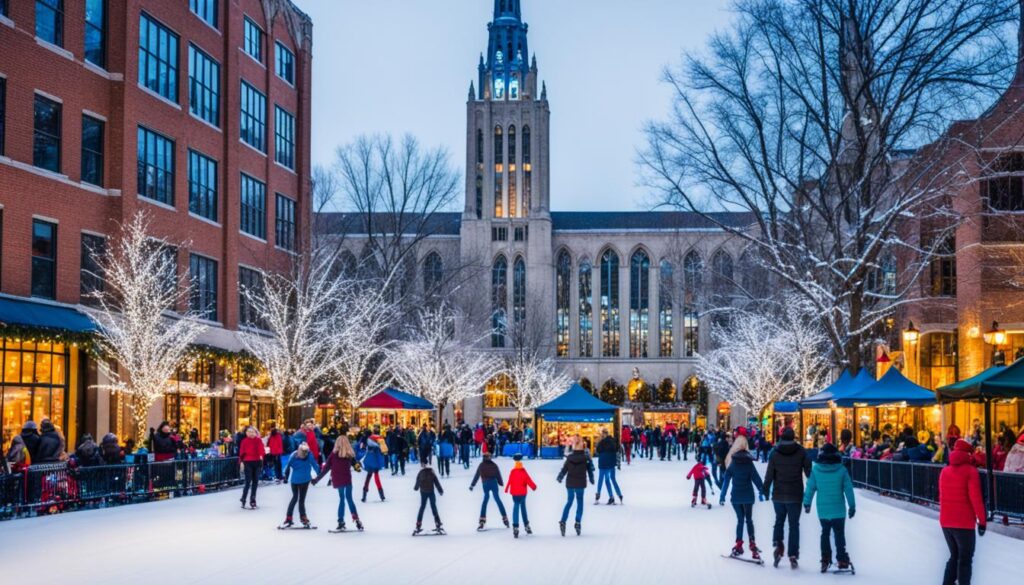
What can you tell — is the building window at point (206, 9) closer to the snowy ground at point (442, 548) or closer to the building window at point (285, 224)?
the building window at point (285, 224)

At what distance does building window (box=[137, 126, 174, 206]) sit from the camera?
3444 centimetres

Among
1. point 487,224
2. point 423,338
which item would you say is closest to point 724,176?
point 423,338

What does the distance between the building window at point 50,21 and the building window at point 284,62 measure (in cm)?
1546

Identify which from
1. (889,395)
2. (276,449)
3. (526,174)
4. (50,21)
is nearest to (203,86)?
(50,21)

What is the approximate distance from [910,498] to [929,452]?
1.72 metres

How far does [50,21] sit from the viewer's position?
1193 inches

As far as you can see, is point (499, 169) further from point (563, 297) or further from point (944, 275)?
point (944, 275)

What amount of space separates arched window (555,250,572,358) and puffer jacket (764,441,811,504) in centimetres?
9468

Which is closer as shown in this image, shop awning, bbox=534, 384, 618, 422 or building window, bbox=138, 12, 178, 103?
building window, bbox=138, 12, 178, 103

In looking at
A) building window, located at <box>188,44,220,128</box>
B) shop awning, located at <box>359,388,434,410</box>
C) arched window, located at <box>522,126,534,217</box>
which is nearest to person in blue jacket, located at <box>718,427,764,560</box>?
building window, located at <box>188,44,220,128</box>

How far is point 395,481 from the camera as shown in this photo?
1362 inches

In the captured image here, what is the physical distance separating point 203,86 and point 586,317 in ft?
241

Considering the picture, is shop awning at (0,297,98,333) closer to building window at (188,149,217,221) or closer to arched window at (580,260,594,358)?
building window at (188,149,217,221)

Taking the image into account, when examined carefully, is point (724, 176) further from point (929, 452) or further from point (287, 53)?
point (287, 53)
